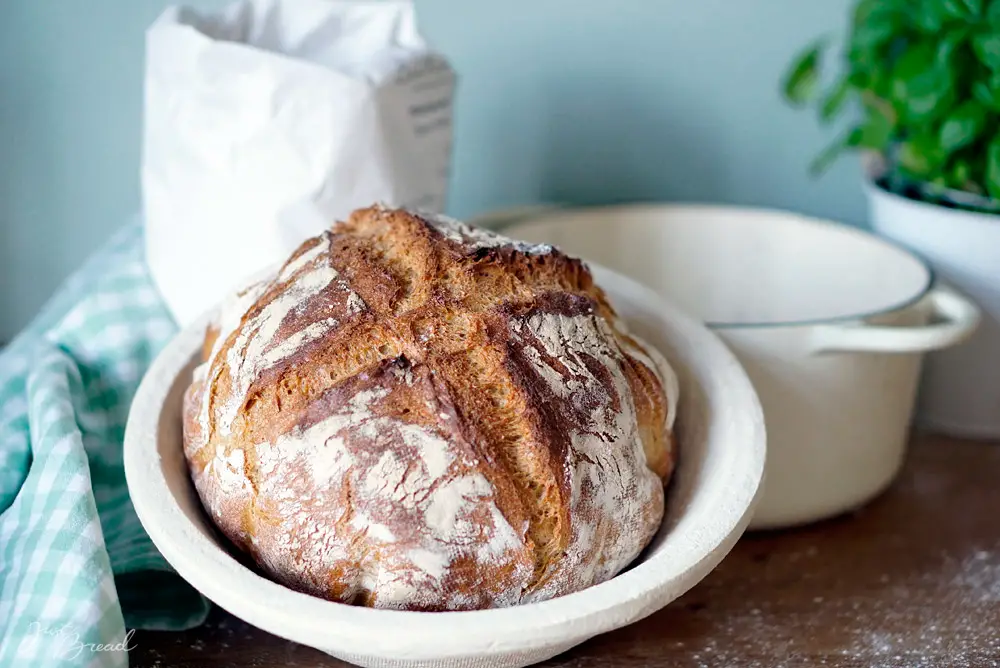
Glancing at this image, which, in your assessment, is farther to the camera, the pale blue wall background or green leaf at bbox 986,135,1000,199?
the pale blue wall background

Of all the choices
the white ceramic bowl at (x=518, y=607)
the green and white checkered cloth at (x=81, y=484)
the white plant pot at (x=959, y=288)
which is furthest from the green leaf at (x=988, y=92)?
the green and white checkered cloth at (x=81, y=484)

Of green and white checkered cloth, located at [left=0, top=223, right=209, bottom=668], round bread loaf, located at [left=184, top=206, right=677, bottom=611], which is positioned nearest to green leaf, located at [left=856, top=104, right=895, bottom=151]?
round bread loaf, located at [left=184, top=206, right=677, bottom=611]

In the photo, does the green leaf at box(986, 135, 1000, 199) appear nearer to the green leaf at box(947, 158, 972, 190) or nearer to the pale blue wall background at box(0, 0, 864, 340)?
the green leaf at box(947, 158, 972, 190)

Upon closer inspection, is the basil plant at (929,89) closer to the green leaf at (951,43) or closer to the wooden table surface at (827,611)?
the green leaf at (951,43)

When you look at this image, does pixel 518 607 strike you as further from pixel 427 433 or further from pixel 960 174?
pixel 960 174

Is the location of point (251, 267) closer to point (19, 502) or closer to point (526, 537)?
point (19, 502)

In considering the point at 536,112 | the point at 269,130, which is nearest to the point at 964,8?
the point at 536,112
